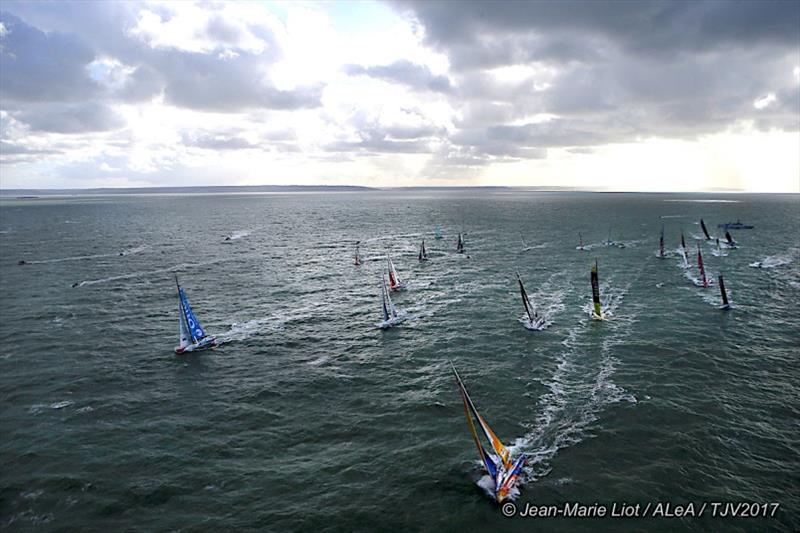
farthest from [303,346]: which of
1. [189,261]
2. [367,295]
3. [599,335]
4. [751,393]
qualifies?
[189,261]

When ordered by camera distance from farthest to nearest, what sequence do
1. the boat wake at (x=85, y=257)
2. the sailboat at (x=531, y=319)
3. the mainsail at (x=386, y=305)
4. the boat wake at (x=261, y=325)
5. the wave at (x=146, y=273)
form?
the boat wake at (x=85, y=257)
the wave at (x=146, y=273)
the mainsail at (x=386, y=305)
the sailboat at (x=531, y=319)
the boat wake at (x=261, y=325)

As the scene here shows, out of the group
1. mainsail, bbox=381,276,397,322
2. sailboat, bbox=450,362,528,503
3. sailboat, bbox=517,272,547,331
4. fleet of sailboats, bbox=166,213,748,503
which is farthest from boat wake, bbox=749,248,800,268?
sailboat, bbox=450,362,528,503

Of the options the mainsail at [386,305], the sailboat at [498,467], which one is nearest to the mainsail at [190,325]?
the mainsail at [386,305]

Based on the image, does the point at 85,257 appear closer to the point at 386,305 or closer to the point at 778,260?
the point at 386,305

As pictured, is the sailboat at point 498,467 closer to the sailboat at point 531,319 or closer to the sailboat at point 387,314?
the sailboat at point 531,319

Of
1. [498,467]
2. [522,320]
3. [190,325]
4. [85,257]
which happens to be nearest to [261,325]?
[190,325]

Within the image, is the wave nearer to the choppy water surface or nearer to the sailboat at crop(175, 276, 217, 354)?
the choppy water surface
